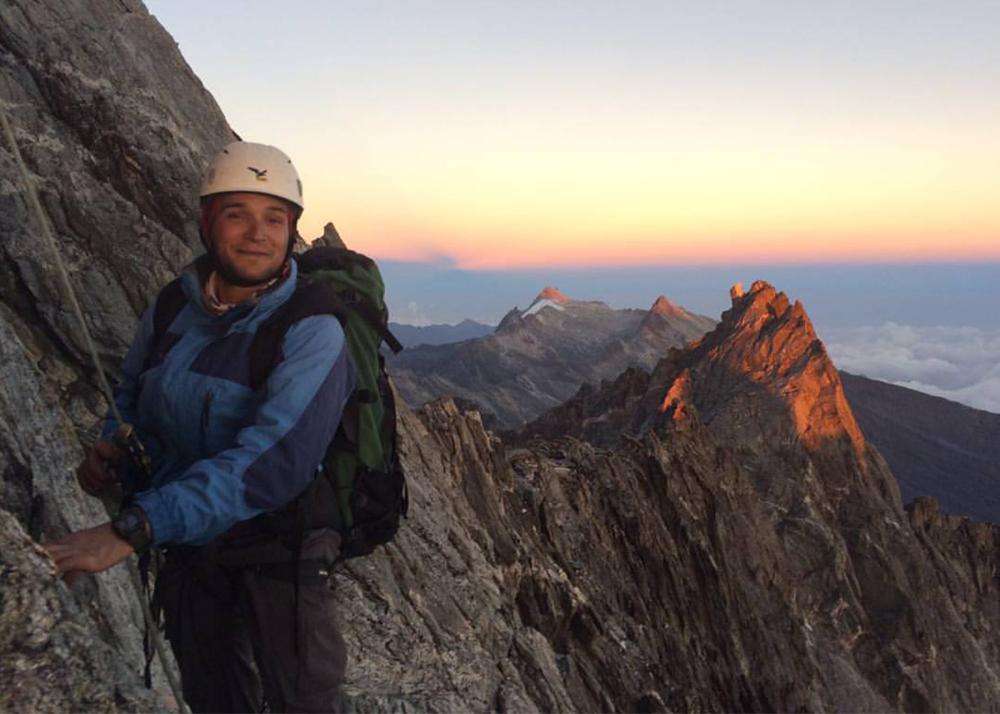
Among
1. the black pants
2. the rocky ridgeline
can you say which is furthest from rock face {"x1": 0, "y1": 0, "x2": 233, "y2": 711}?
the black pants

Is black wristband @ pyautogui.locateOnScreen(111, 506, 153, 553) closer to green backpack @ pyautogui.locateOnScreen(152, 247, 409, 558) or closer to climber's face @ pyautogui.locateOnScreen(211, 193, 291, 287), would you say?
green backpack @ pyautogui.locateOnScreen(152, 247, 409, 558)

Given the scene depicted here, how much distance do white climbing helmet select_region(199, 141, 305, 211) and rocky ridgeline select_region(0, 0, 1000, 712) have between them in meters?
2.33

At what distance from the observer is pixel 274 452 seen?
4.17 meters

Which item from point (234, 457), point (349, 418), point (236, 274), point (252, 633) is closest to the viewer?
point (234, 457)

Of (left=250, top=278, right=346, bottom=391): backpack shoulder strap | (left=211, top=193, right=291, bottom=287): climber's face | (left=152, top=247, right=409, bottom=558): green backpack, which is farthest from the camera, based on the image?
(left=211, top=193, right=291, bottom=287): climber's face

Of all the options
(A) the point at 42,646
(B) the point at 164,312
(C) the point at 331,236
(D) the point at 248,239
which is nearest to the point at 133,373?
(B) the point at 164,312

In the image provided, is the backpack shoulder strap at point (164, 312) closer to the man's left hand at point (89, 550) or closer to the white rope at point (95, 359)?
the white rope at point (95, 359)

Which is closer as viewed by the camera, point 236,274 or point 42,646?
point 42,646

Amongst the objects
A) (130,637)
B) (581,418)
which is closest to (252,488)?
(130,637)

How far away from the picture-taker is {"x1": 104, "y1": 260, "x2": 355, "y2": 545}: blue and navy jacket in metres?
4.04

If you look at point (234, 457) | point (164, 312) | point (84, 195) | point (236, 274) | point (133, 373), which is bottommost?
point (234, 457)

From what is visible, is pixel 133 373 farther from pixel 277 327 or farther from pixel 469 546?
pixel 469 546

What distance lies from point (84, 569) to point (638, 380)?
92436 millimetres

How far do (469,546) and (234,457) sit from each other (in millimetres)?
13325
